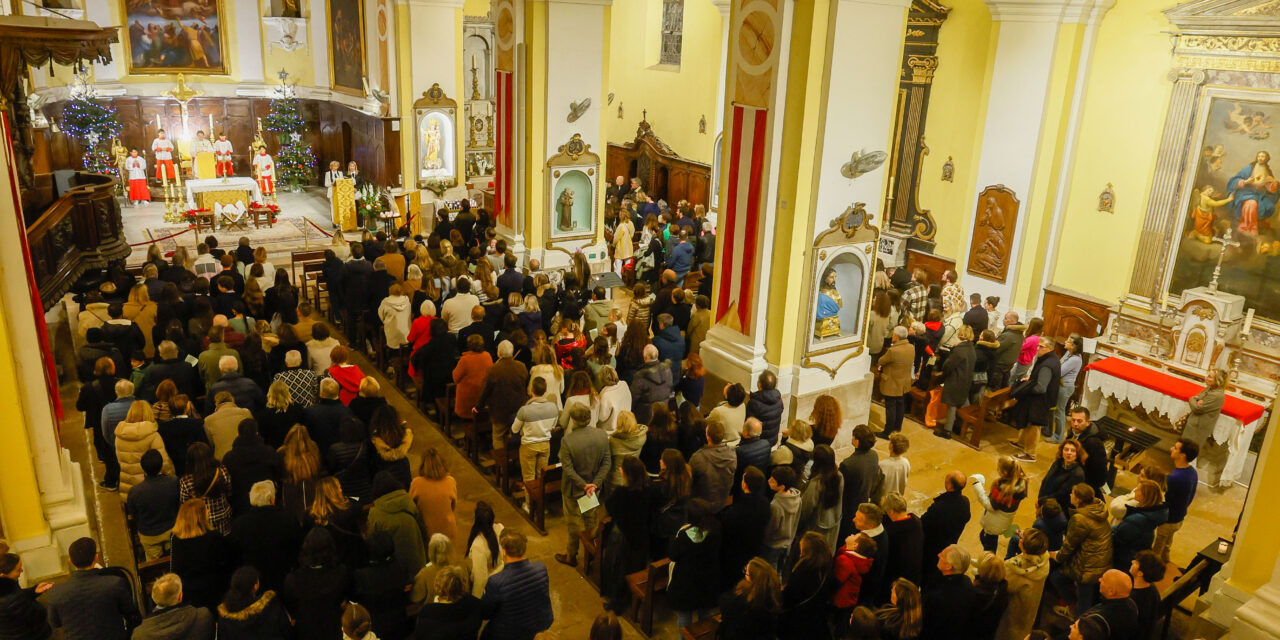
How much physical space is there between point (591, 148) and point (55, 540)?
8.84m

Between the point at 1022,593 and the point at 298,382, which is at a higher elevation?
the point at 298,382

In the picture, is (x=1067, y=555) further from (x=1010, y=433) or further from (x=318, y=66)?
(x=318, y=66)

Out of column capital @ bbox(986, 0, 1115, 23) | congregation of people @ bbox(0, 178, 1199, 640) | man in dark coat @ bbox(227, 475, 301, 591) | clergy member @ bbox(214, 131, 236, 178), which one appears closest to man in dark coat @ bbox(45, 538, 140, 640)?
congregation of people @ bbox(0, 178, 1199, 640)

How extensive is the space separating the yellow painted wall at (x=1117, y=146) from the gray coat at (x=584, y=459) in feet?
26.6

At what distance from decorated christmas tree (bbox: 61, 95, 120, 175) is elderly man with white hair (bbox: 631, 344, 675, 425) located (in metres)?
14.7

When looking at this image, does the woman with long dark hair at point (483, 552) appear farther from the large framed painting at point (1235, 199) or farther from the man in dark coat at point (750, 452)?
the large framed painting at point (1235, 199)

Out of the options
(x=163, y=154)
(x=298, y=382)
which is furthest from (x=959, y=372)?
(x=163, y=154)

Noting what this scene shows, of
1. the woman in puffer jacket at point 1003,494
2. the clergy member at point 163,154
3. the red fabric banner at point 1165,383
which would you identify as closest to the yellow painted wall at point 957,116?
the red fabric banner at point 1165,383

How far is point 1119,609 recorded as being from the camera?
4.89 metres

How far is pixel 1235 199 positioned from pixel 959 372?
13.0 ft

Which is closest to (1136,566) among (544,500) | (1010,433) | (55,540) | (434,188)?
(544,500)

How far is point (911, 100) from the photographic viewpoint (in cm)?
1335

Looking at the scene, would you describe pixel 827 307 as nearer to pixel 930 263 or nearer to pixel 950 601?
pixel 950 601

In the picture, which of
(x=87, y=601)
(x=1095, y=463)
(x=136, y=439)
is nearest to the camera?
(x=87, y=601)
